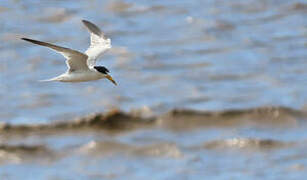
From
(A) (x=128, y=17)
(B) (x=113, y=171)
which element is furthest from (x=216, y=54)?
(B) (x=113, y=171)

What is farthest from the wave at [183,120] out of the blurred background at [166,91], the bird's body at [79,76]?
the bird's body at [79,76]

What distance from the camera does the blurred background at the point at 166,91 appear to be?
42.0 ft

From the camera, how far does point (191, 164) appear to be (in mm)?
12562

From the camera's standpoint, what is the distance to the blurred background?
42.0ft

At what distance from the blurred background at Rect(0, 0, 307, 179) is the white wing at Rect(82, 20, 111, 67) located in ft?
4.52

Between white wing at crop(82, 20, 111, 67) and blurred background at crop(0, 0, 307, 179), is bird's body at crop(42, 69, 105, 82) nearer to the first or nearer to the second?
white wing at crop(82, 20, 111, 67)

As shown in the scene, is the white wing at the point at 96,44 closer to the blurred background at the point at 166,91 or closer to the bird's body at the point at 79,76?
the bird's body at the point at 79,76

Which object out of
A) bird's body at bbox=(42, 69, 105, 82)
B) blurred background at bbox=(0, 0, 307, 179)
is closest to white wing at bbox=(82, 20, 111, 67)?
bird's body at bbox=(42, 69, 105, 82)

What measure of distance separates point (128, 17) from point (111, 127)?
536 cm

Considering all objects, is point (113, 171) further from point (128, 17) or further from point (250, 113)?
point (128, 17)

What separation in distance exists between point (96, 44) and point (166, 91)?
2760 millimetres

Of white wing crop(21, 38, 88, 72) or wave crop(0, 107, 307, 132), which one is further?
wave crop(0, 107, 307, 132)

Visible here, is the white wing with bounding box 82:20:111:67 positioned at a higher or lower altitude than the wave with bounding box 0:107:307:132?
higher

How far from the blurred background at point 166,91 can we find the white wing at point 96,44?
4.52ft
